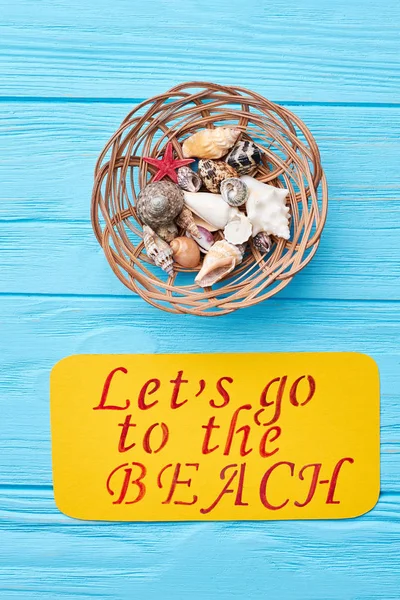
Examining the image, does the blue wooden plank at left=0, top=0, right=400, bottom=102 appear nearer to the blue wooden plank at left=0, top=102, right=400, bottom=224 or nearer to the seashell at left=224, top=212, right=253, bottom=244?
the blue wooden plank at left=0, top=102, right=400, bottom=224

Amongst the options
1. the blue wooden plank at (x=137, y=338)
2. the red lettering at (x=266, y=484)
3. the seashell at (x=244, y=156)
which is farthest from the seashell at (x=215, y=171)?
the red lettering at (x=266, y=484)

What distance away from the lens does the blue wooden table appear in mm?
622

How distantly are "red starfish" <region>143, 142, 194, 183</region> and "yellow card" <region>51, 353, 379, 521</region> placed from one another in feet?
0.61

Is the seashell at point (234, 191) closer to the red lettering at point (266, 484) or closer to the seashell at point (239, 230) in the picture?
the seashell at point (239, 230)

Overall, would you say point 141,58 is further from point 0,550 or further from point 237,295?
point 0,550

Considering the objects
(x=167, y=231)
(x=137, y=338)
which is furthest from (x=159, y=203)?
(x=137, y=338)

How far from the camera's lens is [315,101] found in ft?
2.05

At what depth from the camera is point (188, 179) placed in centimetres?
59

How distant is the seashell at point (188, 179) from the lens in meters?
0.59

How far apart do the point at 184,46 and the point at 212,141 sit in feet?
0.41

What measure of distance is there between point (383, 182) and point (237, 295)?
21cm

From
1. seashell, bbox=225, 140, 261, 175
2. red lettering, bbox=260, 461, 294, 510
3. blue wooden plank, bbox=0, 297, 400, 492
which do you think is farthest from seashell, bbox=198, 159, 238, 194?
red lettering, bbox=260, 461, 294, 510

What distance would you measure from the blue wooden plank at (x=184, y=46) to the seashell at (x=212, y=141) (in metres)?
0.08

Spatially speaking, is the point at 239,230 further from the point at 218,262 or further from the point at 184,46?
the point at 184,46
